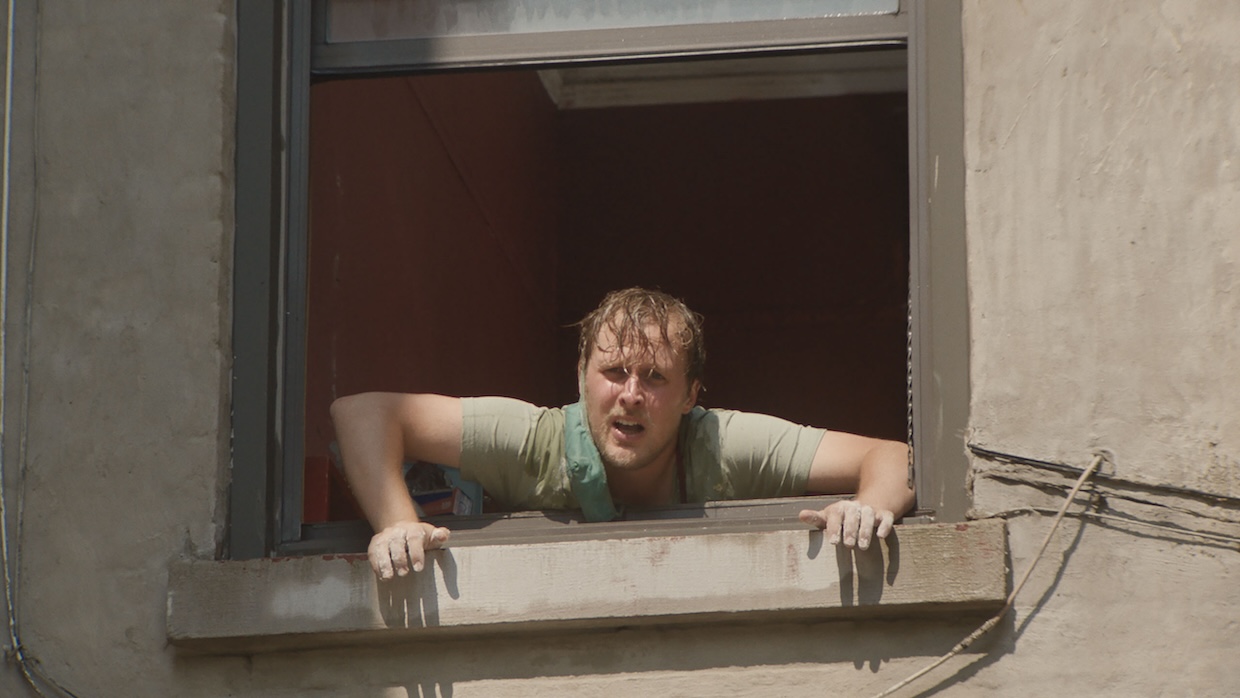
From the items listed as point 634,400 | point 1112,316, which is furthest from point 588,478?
point 1112,316

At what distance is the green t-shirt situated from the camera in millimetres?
4562

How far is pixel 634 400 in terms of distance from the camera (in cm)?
462

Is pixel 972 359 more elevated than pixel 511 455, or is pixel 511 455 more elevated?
pixel 972 359

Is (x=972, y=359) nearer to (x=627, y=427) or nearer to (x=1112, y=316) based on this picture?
(x=1112, y=316)

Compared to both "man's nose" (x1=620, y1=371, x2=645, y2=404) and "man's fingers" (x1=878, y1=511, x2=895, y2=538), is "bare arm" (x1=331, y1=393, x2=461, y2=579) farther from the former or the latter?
"man's fingers" (x1=878, y1=511, x2=895, y2=538)

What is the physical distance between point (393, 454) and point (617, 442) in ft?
1.87

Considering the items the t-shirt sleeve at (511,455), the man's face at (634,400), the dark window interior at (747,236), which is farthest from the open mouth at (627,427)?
the dark window interior at (747,236)

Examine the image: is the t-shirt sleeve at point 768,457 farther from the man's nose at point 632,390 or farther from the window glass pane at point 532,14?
the window glass pane at point 532,14

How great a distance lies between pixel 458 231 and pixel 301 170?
2952 millimetres

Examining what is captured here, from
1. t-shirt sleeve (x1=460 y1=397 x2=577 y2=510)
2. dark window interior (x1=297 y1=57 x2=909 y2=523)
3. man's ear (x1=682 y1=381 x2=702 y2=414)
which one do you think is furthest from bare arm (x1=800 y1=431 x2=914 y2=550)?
dark window interior (x1=297 y1=57 x2=909 y2=523)

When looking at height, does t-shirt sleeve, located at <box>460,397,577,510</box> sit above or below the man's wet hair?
Result: below

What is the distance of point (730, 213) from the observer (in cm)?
995

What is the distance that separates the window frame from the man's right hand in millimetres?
363

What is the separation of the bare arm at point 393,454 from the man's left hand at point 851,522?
82 centimetres
